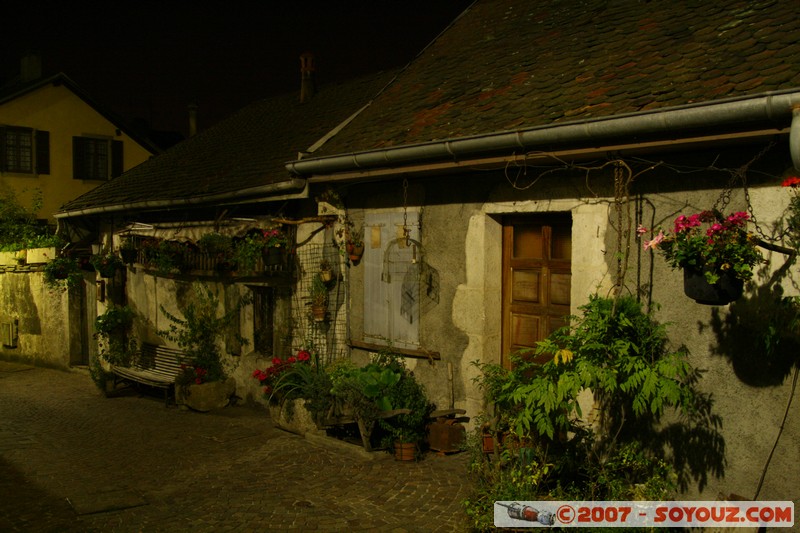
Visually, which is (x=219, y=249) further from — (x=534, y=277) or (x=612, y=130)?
(x=612, y=130)

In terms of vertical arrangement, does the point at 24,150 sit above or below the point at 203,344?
above

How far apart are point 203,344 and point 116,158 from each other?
14070 mm

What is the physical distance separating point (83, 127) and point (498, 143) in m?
19.0

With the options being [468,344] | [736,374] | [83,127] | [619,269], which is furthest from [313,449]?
[83,127]

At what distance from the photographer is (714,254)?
14.5 feet

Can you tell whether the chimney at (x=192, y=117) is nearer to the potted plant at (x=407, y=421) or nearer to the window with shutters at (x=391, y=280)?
the window with shutters at (x=391, y=280)

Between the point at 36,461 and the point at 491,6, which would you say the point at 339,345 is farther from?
the point at 491,6

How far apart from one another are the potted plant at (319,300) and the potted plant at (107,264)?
17.9 feet

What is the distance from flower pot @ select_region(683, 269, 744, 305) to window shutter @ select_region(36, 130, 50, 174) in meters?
20.0

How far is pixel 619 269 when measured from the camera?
560 cm

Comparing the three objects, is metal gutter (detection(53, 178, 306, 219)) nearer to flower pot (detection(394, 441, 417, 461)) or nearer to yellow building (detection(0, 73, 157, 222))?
flower pot (detection(394, 441, 417, 461))

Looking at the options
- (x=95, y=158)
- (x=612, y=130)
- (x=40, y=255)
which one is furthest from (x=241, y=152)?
(x=95, y=158)

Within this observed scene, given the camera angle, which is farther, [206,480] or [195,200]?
[195,200]

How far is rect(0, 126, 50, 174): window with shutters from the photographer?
19453 millimetres
